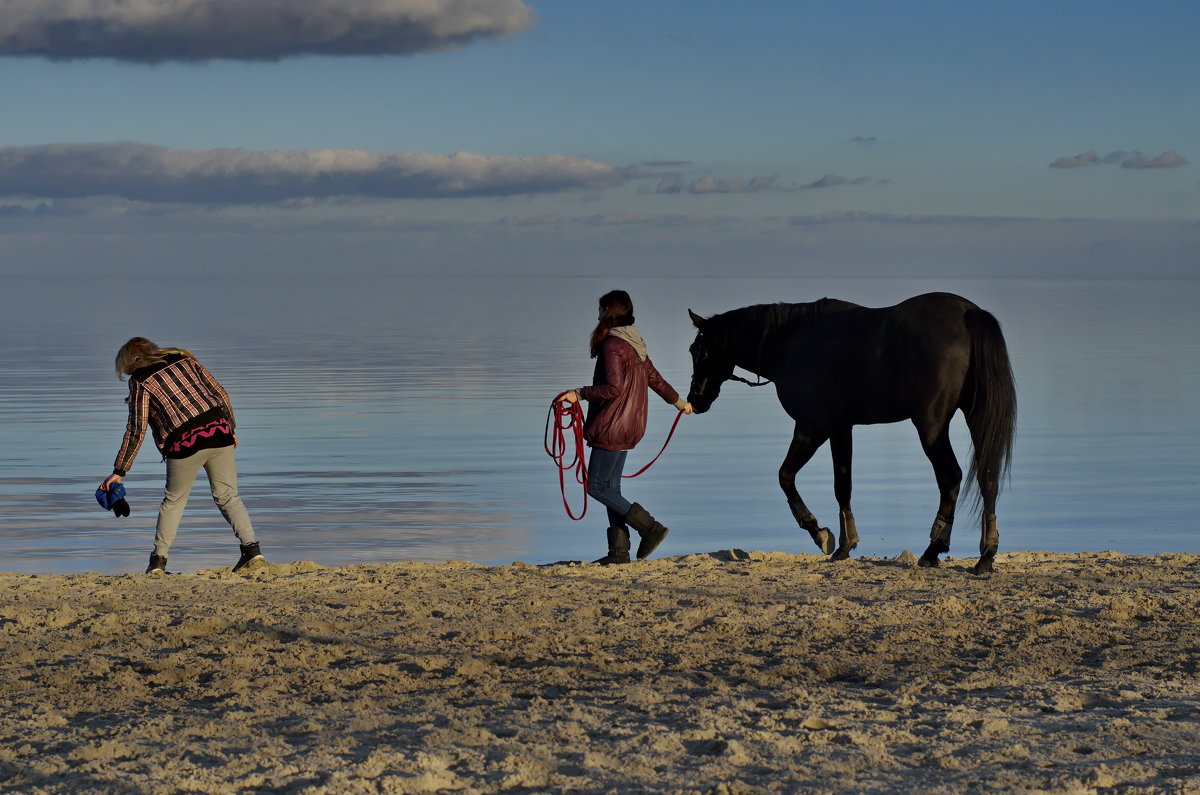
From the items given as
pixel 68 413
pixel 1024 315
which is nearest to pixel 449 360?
pixel 68 413

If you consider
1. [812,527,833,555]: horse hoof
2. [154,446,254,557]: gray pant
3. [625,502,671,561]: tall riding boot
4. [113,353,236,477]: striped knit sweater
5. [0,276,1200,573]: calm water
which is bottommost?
[0,276,1200,573]: calm water

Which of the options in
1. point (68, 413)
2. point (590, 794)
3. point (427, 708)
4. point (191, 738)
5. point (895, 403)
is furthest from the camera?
point (68, 413)

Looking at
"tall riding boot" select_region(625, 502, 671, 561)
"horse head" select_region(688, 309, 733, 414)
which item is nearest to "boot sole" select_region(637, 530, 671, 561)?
"tall riding boot" select_region(625, 502, 671, 561)

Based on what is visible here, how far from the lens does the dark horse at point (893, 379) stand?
332 inches

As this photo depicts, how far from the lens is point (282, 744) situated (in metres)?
4.74

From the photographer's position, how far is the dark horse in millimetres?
8445

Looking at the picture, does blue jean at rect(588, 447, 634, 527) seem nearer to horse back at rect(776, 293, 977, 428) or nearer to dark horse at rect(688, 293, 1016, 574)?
dark horse at rect(688, 293, 1016, 574)

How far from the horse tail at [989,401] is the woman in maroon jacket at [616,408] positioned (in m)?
1.83

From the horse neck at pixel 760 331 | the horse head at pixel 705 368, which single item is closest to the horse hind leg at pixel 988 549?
the horse neck at pixel 760 331

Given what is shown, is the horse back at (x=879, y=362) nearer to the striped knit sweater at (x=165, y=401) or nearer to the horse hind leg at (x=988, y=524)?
the horse hind leg at (x=988, y=524)

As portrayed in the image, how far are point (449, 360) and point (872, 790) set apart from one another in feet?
87.2

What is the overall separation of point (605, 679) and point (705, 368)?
4.76 m

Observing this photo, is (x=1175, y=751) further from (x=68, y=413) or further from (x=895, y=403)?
(x=68, y=413)

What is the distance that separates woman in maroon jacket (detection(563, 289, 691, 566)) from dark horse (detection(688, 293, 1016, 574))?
106 cm
